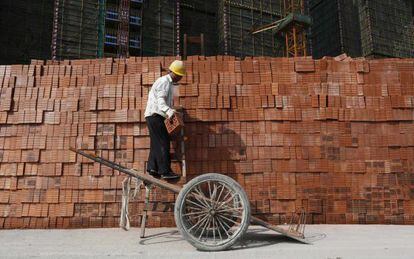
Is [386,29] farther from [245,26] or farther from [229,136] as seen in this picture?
[229,136]

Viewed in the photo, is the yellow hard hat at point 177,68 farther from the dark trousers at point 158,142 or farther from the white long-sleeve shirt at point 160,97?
the dark trousers at point 158,142

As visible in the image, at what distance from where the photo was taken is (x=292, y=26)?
38.1 meters

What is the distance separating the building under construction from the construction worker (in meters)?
23.0

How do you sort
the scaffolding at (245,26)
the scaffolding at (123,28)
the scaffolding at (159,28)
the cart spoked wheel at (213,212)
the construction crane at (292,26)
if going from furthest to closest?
the construction crane at (292,26) → the scaffolding at (123,28) → the scaffolding at (245,26) → the scaffolding at (159,28) → the cart spoked wheel at (213,212)

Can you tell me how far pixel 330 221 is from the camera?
5676 millimetres

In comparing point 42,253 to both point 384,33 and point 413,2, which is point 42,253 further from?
point 413,2

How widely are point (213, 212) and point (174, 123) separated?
1229 millimetres

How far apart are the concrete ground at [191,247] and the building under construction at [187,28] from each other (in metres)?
23.5

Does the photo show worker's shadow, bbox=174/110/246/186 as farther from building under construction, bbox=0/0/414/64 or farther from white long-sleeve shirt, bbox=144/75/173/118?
building under construction, bbox=0/0/414/64

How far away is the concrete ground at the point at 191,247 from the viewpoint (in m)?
3.83

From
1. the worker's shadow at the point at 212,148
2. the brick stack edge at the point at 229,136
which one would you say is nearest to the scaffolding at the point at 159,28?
the brick stack edge at the point at 229,136

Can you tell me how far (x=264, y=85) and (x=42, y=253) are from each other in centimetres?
380

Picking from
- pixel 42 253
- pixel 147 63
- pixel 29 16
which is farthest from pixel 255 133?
pixel 29 16

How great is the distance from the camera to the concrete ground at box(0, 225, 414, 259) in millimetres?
3828
